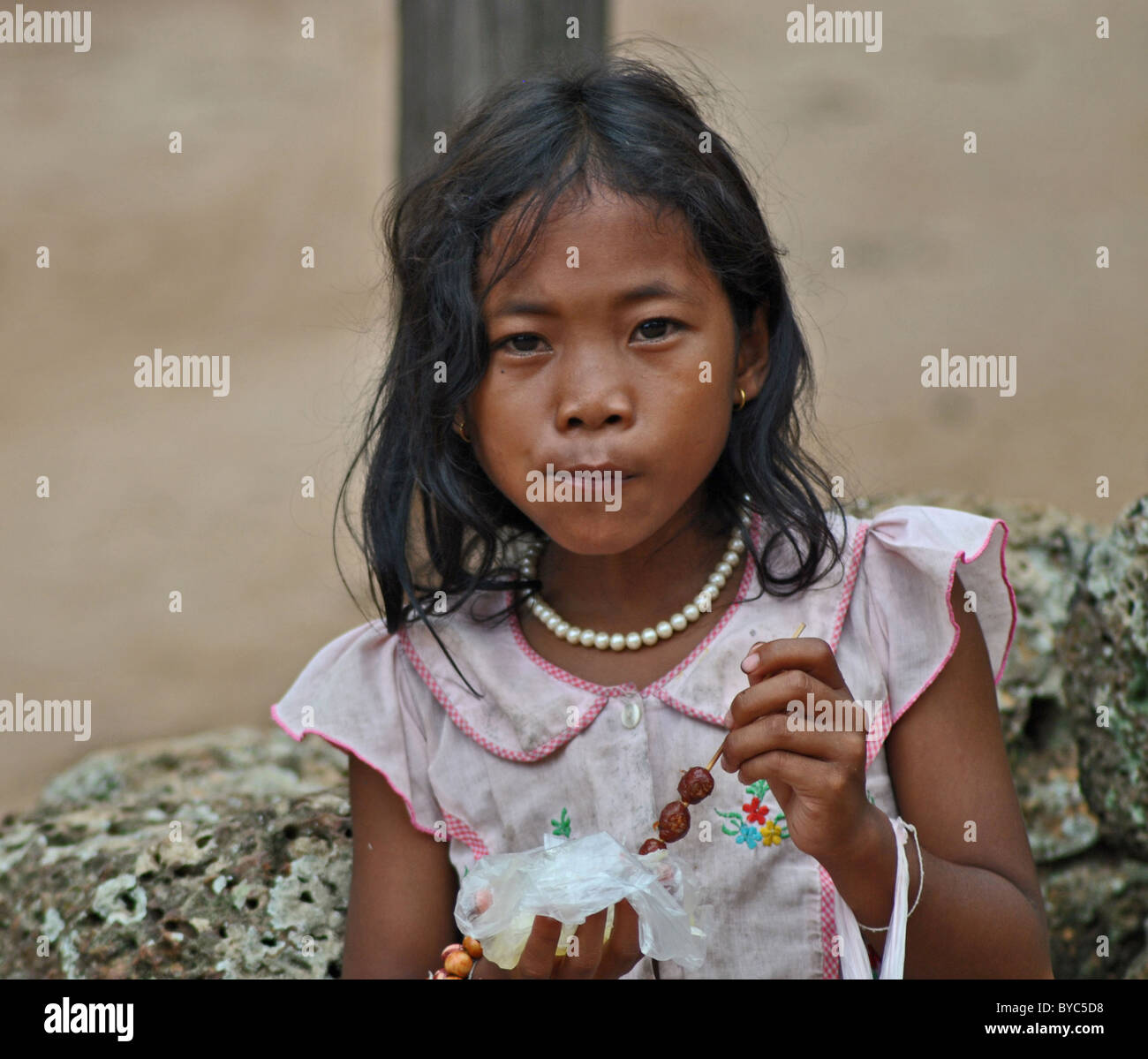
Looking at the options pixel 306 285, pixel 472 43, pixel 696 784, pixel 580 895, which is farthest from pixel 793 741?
pixel 306 285

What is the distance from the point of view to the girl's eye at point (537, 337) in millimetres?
2105

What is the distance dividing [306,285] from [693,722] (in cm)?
810

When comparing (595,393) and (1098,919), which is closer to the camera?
(595,393)

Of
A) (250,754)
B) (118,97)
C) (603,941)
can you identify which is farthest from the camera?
(118,97)

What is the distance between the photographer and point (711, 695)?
2.22 meters

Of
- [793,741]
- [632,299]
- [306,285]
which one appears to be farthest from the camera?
[306,285]

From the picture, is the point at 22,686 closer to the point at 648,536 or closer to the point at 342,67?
the point at 648,536

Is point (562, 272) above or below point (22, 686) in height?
above

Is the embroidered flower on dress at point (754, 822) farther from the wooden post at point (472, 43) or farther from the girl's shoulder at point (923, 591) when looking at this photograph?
the wooden post at point (472, 43)

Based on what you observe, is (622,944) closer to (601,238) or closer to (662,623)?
(662,623)

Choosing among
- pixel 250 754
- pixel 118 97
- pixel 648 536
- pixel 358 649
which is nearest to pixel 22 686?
pixel 250 754

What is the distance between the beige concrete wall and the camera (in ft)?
22.6

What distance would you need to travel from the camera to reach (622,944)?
2.00 m

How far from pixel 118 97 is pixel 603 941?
11.1 metres
